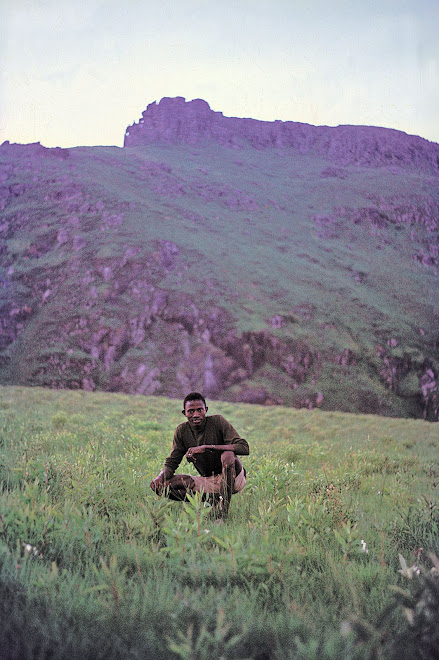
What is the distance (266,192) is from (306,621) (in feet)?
488

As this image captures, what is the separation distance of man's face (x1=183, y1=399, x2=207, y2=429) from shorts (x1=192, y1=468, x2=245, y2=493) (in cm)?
66

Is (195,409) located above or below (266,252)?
below

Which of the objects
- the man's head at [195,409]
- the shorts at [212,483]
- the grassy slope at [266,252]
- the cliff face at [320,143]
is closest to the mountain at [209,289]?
the grassy slope at [266,252]

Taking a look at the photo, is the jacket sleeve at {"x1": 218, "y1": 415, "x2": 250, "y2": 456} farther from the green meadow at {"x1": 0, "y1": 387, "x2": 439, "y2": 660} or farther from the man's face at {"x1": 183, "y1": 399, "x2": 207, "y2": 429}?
the green meadow at {"x1": 0, "y1": 387, "x2": 439, "y2": 660}

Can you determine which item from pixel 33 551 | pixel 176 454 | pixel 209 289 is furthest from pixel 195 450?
pixel 209 289

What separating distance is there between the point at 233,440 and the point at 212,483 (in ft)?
1.73

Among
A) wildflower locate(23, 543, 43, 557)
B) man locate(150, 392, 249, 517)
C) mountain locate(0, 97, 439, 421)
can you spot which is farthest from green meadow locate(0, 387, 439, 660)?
mountain locate(0, 97, 439, 421)

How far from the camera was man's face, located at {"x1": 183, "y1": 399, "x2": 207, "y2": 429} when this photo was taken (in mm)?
4836

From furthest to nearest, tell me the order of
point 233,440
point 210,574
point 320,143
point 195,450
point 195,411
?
point 320,143
point 233,440
point 195,411
point 195,450
point 210,574

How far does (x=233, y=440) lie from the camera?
498 centimetres

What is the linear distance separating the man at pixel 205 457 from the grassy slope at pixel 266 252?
254ft

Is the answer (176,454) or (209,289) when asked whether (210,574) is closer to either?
(176,454)

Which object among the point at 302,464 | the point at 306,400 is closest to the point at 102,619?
the point at 302,464

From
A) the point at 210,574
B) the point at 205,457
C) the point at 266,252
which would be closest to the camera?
the point at 210,574
